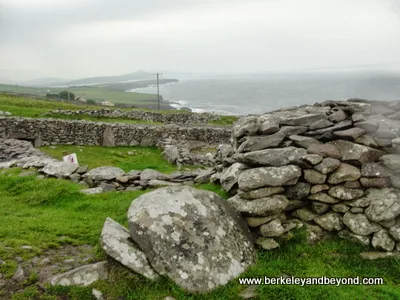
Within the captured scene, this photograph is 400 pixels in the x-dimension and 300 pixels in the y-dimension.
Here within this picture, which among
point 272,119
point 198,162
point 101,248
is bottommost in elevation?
point 198,162

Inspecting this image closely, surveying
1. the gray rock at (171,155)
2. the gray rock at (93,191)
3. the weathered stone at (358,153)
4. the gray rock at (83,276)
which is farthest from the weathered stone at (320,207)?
the gray rock at (171,155)

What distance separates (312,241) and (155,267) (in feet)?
12.2

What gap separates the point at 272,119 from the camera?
32.2 feet

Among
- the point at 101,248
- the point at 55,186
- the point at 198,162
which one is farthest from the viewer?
Answer: the point at 198,162

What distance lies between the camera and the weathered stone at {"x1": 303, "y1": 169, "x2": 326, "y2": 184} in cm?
819

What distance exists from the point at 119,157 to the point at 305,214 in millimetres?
17993

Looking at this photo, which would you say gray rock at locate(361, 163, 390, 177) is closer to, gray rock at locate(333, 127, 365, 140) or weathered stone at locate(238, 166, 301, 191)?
gray rock at locate(333, 127, 365, 140)

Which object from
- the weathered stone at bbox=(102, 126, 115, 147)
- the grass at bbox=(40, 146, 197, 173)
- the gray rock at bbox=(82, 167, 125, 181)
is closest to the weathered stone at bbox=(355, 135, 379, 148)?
the gray rock at bbox=(82, 167, 125, 181)

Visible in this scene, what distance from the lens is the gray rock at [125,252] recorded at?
21.1 feet

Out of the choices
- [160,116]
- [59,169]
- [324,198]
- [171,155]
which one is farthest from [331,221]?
[160,116]

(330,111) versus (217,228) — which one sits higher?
(330,111)

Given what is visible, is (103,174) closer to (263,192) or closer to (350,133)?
(263,192)

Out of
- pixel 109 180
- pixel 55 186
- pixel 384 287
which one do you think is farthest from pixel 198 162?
pixel 384 287

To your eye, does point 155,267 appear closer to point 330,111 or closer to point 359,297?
point 359,297
